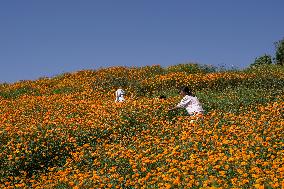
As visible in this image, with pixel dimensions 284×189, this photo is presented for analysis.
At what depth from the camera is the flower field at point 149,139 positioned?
27.3ft

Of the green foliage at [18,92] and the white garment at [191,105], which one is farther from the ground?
the green foliage at [18,92]

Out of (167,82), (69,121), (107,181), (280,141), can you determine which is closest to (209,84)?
(167,82)

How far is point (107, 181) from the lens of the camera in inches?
356

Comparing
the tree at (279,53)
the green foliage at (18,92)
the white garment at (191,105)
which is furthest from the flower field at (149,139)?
the tree at (279,53)

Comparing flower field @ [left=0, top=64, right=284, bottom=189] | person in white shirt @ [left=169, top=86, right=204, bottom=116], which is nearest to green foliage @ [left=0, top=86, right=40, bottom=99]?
flower field @ [left=0, top=64, right=284, bottom=189]

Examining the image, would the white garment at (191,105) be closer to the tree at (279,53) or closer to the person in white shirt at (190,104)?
the person in white shirt at (190,104)

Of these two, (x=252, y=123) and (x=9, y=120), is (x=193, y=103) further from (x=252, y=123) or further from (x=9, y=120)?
(x=9, y=120)

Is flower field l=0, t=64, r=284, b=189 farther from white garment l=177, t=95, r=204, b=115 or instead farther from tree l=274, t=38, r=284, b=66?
tree l=274, t=38, r=284, b=66

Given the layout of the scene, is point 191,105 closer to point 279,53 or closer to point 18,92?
point 18,92

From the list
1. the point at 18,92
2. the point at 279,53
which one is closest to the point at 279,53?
the point at 279,53

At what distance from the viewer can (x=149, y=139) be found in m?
12.2

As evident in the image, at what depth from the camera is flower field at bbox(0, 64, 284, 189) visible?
834cm

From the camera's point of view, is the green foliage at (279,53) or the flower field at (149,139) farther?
the green foliage at (279,53)

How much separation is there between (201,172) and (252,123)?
4.20 meters
